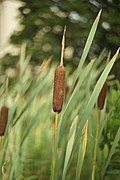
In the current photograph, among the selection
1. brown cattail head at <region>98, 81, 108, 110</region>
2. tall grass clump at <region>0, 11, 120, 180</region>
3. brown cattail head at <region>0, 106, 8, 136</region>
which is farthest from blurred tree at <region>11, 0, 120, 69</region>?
brown cattail head at <region>0, 106, 8, 136</region>

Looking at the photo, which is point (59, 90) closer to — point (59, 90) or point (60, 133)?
point (59, 90)

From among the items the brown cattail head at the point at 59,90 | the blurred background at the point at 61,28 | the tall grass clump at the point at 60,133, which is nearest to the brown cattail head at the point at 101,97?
the tall grass clump at the point at 60,133

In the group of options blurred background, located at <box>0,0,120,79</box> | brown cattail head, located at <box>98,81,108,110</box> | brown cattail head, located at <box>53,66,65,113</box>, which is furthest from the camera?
blurred background, located at <box>0,0,120,79</box>

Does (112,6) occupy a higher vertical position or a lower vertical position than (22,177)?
higher

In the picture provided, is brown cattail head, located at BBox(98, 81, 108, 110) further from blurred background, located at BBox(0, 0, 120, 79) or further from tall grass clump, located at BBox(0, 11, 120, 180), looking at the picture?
blurred background, located at BBox(0, 0, 120, 79)

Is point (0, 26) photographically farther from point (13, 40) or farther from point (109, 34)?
point (109, 34)

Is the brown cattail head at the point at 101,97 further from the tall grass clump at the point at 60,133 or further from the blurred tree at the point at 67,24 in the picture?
the blurred tree at the point at 67,24

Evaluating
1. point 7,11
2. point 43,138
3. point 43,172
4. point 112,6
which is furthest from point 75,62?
point 7,11
